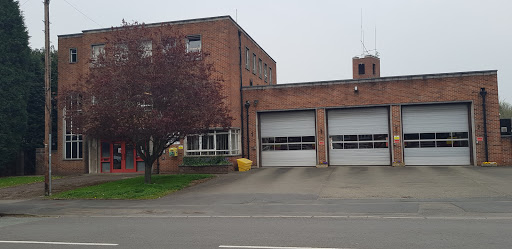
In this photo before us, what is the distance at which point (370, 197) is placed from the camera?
13664 mm

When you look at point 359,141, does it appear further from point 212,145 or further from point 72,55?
point 72,55

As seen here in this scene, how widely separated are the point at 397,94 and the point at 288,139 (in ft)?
23.3

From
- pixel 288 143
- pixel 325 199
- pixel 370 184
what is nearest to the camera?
pixel 325 199

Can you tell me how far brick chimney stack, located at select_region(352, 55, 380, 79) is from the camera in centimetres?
5081

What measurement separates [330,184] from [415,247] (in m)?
10.3

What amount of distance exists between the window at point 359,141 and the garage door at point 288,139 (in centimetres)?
135

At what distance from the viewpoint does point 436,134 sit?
78.8ft

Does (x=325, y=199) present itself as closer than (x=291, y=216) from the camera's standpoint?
No

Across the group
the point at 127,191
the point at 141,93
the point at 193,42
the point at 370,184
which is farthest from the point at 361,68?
the point at 127,191

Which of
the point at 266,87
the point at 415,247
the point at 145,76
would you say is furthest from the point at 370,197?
the point at 266,87

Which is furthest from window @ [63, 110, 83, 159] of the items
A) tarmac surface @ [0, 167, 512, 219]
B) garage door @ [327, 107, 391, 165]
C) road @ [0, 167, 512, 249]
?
garage door @ [327, 107, 391, 165]

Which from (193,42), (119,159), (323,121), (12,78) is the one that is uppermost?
(193,42)

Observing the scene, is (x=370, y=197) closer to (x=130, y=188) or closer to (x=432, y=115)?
(x=130, y=188)

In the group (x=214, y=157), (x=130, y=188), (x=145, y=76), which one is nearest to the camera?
(x=145, y=76)
